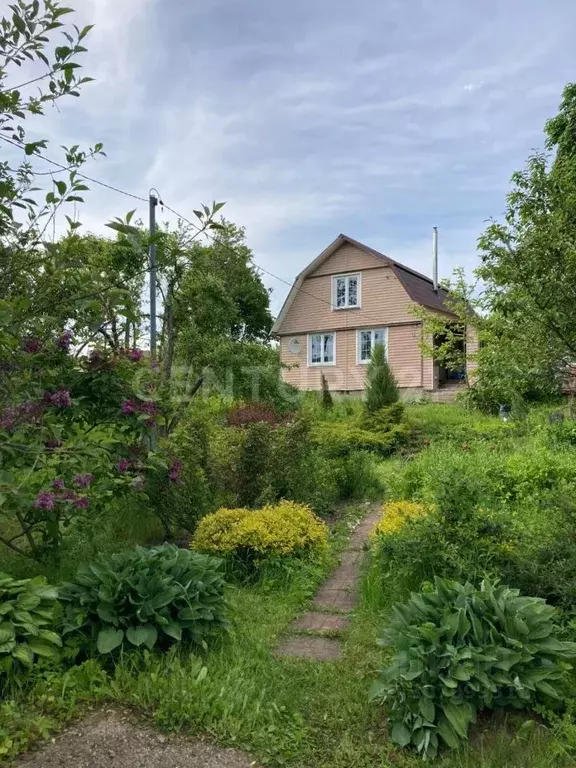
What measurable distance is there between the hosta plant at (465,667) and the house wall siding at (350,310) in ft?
51.4

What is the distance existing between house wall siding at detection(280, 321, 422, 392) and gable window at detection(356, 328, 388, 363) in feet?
0.50

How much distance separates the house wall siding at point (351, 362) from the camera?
18094 mm

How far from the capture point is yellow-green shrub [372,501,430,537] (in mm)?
4199

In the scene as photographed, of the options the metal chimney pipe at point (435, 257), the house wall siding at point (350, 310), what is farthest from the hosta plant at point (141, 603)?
the metal chimney pipe at point (435, 257)

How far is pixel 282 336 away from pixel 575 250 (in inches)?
707

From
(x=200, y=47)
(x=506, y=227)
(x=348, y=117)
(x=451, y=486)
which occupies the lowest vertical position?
(x=451, y=486)

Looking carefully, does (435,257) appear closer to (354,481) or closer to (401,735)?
(354,481)

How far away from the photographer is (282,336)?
68.9 feet

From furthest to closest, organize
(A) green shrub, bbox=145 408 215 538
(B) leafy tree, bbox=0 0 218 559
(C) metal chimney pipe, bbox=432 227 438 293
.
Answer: (C) metal chimney pipe, bbox=432 227 438 293 → (A) green shrub, bbox=145 408 215 538 → (B) leafy tree, bbox=0 0 218 559

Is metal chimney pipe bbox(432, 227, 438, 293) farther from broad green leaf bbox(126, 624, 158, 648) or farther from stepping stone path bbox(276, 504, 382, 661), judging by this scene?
broad green leaf bbox(126, 624, 158, 648)

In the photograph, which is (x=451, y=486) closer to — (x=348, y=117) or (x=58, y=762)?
(x=58, y=762)

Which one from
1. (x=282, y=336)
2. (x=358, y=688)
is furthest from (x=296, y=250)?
(x=358, y=688)

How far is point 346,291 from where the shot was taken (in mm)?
19328

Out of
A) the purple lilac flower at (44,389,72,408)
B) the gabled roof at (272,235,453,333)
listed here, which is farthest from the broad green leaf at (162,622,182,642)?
the gabled roof at (272,235,453,333)
